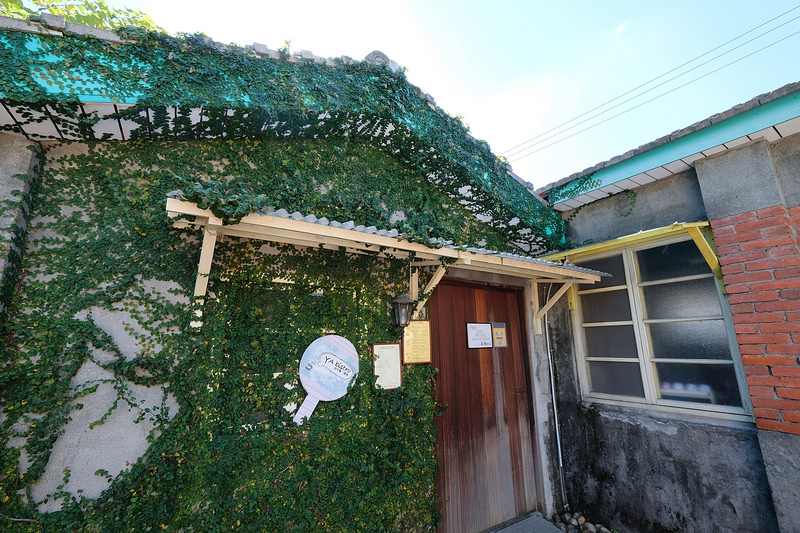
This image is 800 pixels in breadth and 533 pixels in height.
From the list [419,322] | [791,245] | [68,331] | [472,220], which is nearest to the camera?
[68,331]

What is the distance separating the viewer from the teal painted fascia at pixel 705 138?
3.00 m

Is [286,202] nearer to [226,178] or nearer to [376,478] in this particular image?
[226,178]

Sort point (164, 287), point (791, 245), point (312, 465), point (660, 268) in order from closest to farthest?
point (164, 287) < point (312, 465) < point (791, 245) < point (660, 268)

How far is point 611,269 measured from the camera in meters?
4.41

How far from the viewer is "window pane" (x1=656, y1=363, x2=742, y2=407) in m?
3.33

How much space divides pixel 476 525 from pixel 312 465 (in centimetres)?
218

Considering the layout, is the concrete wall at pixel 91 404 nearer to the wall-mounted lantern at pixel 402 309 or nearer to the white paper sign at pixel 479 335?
the wall-mounted lantern at pixel 402 309

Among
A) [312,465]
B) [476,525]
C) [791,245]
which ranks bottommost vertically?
[476,525]

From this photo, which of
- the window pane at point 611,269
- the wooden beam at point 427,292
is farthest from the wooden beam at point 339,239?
the window pane at point 611,269

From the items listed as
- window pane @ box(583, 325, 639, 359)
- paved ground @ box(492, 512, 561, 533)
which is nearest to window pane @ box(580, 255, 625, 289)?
window pane @ box(583, 325, 639, 359)

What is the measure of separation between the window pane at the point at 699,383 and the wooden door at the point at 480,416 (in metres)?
1.50

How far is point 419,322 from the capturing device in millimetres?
3619

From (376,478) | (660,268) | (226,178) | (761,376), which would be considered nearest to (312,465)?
(376,478)

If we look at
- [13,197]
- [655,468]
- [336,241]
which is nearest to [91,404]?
[13,197]
